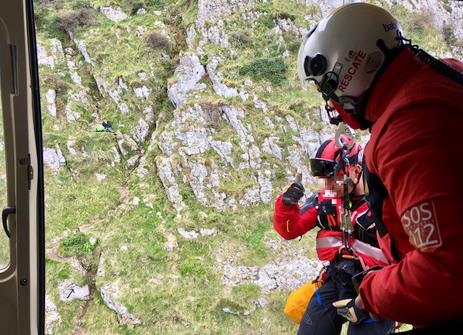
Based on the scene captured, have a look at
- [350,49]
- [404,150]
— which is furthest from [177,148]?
[404,150]

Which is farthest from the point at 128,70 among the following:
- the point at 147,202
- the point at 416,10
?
the point at 416,10

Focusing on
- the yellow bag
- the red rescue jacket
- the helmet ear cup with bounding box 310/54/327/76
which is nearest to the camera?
the red rescue jacket

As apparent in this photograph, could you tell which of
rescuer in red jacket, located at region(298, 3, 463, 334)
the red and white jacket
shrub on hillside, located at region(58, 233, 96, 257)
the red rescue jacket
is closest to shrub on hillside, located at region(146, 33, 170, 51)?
shrub on hillside, located at region(58, 233, 96, 257)

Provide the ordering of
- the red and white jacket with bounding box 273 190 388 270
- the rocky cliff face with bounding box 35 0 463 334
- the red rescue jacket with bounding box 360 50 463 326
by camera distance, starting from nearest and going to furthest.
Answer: the red rescue jacket with bounding box 360 50 463 326 < the red and white jacket with bounding box 273 190 388 270 < the rocky cliff face with bounding box 35 0 463 334

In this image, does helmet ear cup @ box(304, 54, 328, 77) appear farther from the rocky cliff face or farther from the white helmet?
the rocky cliff face

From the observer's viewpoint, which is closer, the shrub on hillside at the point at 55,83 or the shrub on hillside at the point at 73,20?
the shrub on hillside at the point at 55,83

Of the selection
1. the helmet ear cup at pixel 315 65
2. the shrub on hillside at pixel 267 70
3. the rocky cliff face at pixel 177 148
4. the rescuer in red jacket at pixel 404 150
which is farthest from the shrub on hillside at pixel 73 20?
the rescuer in red jacket at pixel 404 150

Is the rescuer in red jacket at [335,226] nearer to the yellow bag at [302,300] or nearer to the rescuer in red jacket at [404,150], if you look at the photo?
the yellow bag at [302,300]

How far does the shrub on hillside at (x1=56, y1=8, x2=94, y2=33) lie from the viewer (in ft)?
49.1

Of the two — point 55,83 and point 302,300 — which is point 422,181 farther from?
point 55,83

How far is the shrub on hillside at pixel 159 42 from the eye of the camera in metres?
14.7

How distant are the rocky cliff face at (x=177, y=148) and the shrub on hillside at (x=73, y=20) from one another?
39mm

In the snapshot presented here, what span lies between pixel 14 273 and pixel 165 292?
8.41 meters

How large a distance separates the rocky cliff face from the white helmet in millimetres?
8281
